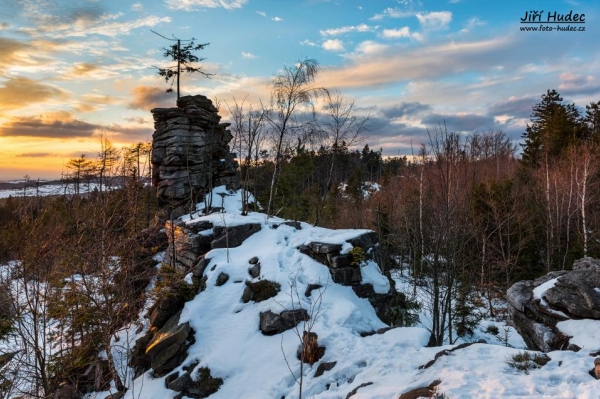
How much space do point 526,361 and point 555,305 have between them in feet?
14.4

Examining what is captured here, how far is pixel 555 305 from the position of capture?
983 centimetres

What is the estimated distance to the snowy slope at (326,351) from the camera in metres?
6.12

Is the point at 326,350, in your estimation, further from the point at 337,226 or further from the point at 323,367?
the point at 337,226

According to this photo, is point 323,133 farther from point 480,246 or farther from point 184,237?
point 480,246

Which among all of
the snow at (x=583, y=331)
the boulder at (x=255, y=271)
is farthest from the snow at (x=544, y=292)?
the boulder at (x=255, y=271)

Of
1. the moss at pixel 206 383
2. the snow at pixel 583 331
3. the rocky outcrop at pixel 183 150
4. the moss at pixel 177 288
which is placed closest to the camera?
the snow at pixel 583 331

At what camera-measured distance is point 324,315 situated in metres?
10.7

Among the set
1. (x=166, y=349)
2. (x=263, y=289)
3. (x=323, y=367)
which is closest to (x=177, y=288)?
(x=166, y=349)

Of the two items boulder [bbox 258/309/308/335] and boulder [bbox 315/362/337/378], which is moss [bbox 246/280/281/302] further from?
boulder [bbox 315/362/337/378]

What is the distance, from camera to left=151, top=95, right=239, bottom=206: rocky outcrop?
75.9 ft

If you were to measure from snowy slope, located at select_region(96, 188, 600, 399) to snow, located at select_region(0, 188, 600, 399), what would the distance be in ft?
0.09

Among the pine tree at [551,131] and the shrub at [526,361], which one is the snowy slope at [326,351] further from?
the pine tree at [551,131]

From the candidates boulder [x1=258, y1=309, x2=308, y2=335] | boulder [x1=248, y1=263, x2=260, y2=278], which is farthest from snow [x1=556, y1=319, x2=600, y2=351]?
boulder [x1=248, y1=263, x2=260, y2=278]

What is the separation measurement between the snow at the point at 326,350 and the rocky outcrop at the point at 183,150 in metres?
8.79
